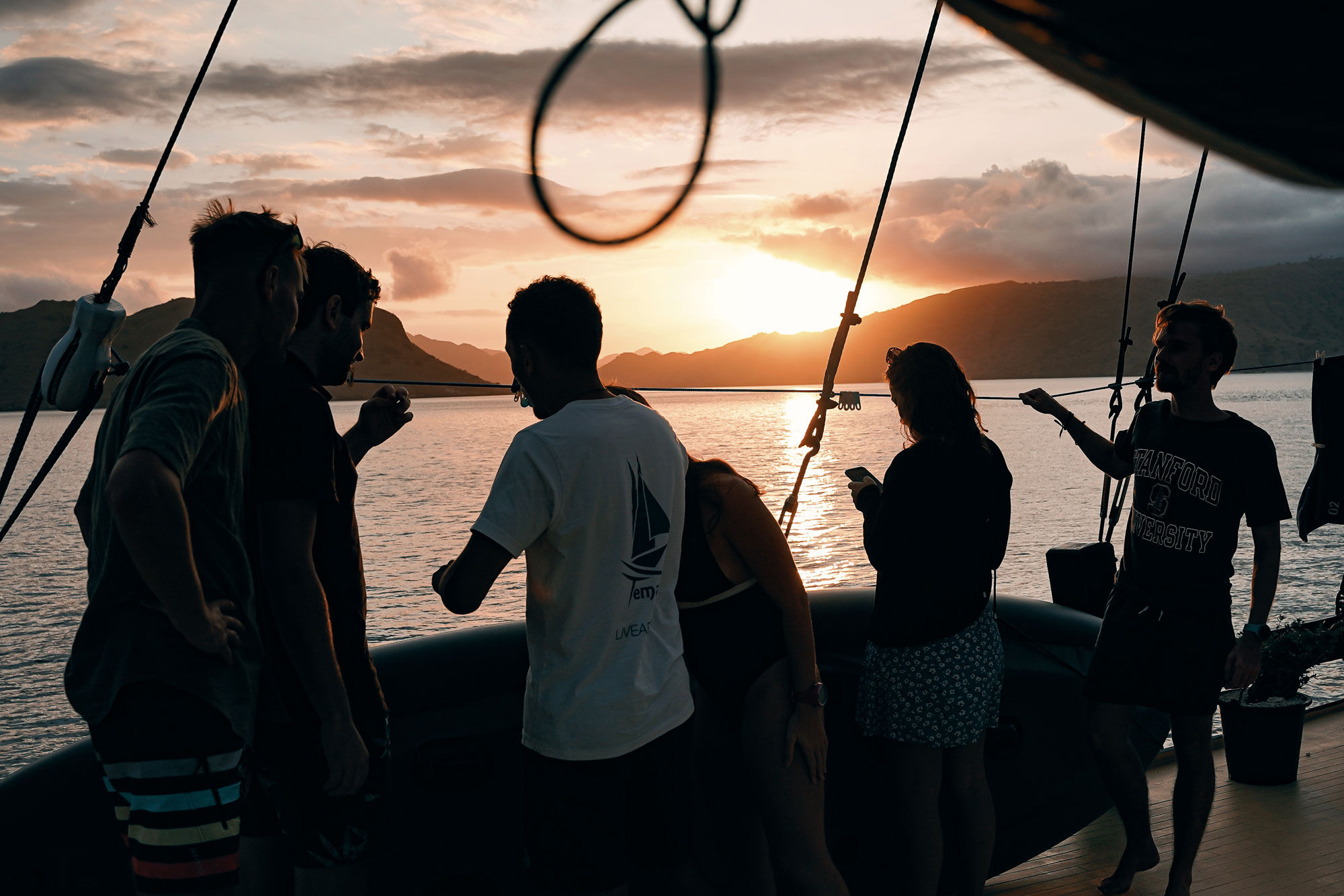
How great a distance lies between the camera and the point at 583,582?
73.9 inches

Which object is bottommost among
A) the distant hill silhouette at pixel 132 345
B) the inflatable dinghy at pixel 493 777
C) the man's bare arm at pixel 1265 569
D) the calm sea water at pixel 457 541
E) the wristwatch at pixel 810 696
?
the calm sea water at pixel 457 541

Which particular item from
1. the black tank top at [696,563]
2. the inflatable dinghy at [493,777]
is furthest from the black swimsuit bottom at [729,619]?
the inflatable dinghy at [493,777]

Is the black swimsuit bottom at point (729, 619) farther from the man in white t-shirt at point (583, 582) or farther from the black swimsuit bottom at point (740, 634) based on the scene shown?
the man in white t-shirt at point (583, 582)

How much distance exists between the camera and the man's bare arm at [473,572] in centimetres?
181

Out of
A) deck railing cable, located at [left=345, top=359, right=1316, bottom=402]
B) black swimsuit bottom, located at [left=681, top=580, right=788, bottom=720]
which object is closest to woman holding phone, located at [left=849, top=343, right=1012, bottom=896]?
deck railing cable, located at [left=345, top=359, right=1316, bottom=402]

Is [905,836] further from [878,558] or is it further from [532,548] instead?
[532,548]

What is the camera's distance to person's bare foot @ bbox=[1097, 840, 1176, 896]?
3287mm

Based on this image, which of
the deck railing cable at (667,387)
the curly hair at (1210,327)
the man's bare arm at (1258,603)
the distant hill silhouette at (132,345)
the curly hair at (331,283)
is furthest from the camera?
the distant hill silhouette at (132,345)

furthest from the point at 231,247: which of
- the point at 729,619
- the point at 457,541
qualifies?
the point at 457,541

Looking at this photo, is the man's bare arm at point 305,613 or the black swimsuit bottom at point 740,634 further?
the black swimsuit bottom at point 740,634

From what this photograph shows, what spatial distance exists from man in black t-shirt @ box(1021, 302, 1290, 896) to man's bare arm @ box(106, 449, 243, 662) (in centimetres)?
265

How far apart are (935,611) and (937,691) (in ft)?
0.72

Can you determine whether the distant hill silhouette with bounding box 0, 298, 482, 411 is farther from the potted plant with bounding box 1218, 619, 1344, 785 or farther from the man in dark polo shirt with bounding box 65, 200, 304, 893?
the man in dark polo shirt with bounding box 65, 200, 304, 893

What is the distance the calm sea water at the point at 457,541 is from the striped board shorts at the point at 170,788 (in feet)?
13.5
